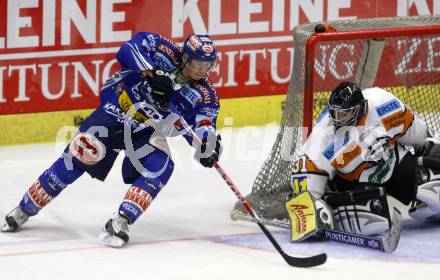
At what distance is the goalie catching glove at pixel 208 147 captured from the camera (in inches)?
228

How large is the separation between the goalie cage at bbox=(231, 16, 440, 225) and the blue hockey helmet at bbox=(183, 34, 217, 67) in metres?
0.62

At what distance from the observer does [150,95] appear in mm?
5871

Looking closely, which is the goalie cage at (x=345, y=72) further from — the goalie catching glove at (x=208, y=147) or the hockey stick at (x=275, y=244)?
the goalie catching glove at (x=208, y=147)

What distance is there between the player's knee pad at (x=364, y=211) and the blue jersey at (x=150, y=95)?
71 centimetres

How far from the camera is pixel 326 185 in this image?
19.8ft

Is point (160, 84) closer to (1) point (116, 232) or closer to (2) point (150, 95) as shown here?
(2) point (150, 95)

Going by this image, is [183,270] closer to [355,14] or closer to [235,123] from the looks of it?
[235,123]

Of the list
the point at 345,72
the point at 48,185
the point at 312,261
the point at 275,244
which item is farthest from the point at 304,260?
the point at 345,72

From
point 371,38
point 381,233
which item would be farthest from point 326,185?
point 371,38

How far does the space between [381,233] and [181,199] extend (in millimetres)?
1287

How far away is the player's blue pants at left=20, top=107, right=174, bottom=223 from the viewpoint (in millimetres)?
5809

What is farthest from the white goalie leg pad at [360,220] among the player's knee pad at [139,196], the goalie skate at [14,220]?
the goalie skate at [14,220]

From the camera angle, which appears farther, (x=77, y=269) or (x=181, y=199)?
(x=181, y=199)

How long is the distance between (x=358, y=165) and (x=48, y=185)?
1.43 m
